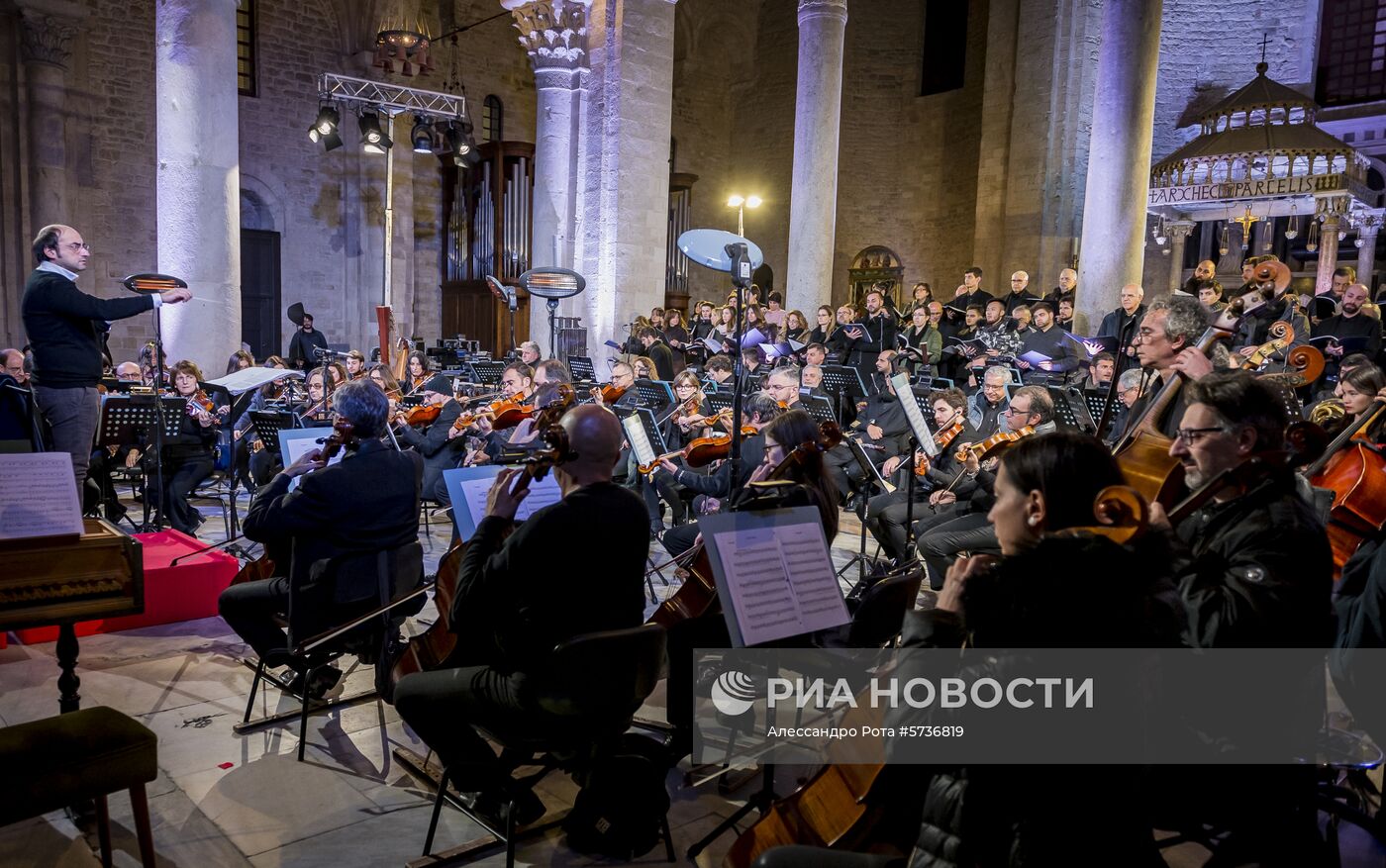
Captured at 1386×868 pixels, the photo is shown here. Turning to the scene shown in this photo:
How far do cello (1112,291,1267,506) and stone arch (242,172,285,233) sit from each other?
16014 millimetres

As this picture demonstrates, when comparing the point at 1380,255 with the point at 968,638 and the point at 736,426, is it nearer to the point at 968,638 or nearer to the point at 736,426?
the point at 736,426

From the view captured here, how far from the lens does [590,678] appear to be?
8.57 feet

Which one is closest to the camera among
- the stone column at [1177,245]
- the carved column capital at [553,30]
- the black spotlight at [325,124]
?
the carved column capital at [553,30]

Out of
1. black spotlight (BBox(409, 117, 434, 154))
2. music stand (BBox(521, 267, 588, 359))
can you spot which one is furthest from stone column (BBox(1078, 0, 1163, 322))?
black spotlight (BBox(409, 117, 434, 154))

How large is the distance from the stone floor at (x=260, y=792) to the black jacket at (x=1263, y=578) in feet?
4.04

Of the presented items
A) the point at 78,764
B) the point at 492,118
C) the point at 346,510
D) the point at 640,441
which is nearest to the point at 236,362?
the point at 640,441

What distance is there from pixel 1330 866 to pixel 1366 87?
64.1 feet

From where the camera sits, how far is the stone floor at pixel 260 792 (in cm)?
291

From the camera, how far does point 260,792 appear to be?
3.29m

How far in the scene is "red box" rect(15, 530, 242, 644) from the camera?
199 inches

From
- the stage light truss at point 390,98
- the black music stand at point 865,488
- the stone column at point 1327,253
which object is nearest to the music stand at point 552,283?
the black music stand at point 865,488

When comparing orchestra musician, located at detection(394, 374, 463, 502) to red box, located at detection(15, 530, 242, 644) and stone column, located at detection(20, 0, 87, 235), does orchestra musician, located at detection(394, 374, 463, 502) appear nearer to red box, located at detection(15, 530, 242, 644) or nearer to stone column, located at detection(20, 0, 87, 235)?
red box, located at detection(15, 530, 242, 644)

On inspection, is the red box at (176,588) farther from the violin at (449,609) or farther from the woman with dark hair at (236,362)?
the woman with dark hair at (236,362)

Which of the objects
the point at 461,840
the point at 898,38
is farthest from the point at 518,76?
the point at 461,840
